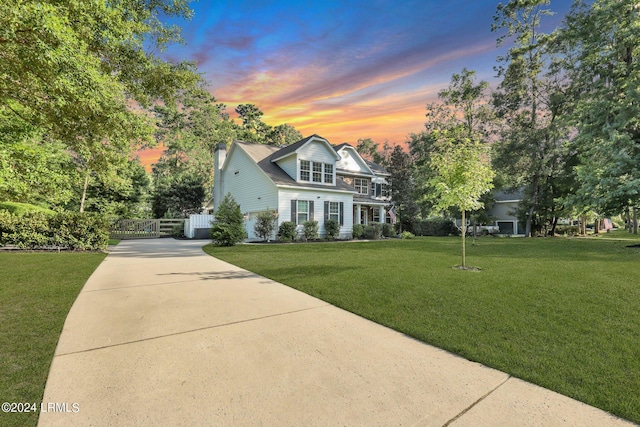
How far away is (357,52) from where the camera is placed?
12219 millimetres

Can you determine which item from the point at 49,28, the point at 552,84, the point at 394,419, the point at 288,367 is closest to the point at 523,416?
the point at 394,419

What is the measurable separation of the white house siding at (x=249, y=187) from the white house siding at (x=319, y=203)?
1.74ft

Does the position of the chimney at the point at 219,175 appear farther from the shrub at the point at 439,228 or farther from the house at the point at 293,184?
the shrub at the point at 439,228

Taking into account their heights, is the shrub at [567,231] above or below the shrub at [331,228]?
below

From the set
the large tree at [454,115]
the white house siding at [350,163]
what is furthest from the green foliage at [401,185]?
the white house siding at [350,163]

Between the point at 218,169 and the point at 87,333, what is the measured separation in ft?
69.4

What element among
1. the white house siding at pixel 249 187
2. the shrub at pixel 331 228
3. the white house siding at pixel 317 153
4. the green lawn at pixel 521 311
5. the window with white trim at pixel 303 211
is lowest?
the green lawn at pixel 521 311

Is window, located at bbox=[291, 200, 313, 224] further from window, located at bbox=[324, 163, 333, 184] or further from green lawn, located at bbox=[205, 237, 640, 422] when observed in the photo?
green lawn, located at bbox=[205, 237, 640, 422]

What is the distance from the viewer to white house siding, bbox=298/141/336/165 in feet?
59.2

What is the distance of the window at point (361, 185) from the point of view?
24250 millimetres

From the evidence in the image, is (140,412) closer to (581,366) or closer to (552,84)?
(581,366)

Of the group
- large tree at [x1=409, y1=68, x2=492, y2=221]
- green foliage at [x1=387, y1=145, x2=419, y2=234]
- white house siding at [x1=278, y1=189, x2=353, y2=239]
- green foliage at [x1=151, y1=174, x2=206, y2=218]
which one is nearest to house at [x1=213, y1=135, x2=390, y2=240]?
white house siding at [x1=278, y1=189, x2=353, y2=239]

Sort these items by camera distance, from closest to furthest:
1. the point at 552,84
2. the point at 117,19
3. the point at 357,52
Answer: the point at 117,19 → the point at 357,52 → the point at 552,84

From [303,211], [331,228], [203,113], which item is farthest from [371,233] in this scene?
[203,113]
